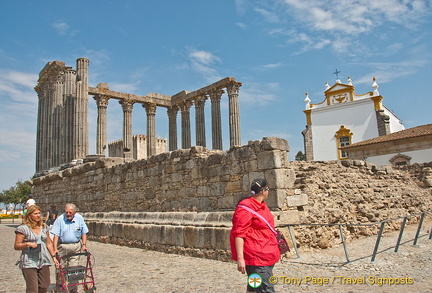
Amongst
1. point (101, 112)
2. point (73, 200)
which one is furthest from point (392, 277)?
point (101, 112)

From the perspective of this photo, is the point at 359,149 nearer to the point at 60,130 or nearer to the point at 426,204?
the point at 426,204

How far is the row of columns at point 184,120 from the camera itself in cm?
2230

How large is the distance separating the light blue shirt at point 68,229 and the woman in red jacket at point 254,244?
2.77 metres

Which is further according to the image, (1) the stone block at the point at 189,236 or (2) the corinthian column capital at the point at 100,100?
(2) the corinthian column capital at the point at 100,100

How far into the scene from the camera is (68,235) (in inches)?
197

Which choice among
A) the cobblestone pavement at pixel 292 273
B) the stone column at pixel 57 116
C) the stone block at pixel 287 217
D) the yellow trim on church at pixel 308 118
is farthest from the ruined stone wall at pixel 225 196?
the yellow trim on church at pixel 308 118

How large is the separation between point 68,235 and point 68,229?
0.27ft

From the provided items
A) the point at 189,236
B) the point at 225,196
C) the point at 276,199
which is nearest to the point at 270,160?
the point at 276,199

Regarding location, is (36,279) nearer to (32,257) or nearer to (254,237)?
(32,257)

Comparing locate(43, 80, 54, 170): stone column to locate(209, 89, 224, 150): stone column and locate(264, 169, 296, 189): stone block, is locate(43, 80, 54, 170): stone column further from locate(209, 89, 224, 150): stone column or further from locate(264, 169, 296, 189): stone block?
locate(264, 169, 296, 189): stone block

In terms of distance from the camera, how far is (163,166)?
32.0 feet

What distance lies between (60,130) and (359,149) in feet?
61.2

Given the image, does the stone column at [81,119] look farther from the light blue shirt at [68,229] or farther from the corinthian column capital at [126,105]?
the light blue shirt at [68,229]

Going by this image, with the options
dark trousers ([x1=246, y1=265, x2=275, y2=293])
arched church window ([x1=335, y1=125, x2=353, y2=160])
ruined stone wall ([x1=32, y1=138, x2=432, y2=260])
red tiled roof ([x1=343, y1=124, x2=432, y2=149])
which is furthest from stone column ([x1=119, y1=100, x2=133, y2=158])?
dark trousers ([x1=246, y1=265, x2=275, y2=293])
